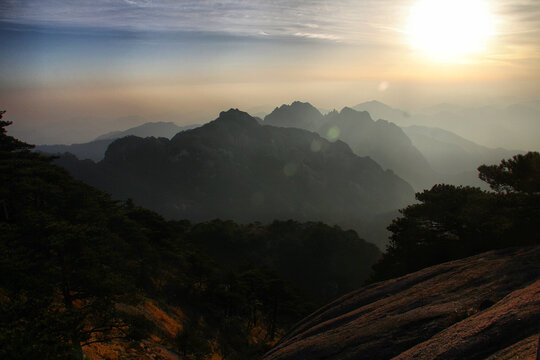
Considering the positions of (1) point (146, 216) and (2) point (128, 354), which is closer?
(2) point (128, 354)

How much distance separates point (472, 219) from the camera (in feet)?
72.5

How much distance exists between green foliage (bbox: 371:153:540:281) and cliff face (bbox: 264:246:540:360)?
237 inches

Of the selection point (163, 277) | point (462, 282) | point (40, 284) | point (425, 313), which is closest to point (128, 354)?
point (40, 284)

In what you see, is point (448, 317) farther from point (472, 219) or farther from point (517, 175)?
point (517, 175)

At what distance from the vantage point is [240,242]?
74125 mm

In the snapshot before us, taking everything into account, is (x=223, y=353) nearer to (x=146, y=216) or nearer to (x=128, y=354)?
(x=128, y=354)

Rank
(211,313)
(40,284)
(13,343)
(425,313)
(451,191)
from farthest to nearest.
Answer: (211,313)
(451,191)
(425,313)
(40,284)
(13,343)

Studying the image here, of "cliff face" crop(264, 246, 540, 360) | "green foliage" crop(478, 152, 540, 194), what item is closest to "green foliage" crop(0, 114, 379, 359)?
"cliff face" crop(264, 246, 540, 360)

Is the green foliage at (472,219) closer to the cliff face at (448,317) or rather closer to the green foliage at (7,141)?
the cliff face at (448,317)

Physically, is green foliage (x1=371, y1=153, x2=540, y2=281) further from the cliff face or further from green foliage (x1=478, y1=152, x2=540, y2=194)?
the cliff face

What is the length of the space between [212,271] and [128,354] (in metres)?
21.2

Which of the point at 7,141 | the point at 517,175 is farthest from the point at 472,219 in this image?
the point at 7,141

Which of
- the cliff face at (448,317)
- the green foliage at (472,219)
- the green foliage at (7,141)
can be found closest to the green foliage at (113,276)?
the green foliage at (7,141)

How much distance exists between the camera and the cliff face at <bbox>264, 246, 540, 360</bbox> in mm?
7723
